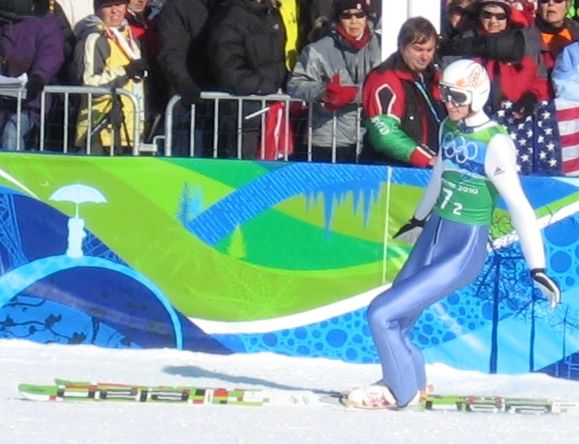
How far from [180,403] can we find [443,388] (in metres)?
1.70

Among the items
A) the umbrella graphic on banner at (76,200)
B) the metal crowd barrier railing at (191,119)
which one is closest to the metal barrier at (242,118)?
the metal crowd barrier railing at (191,119)

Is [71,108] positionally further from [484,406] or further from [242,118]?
[484,406]

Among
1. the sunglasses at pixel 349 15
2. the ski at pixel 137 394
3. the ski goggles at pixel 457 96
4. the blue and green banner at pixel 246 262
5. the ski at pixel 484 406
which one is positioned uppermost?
the sunglasses at pixel 349 15

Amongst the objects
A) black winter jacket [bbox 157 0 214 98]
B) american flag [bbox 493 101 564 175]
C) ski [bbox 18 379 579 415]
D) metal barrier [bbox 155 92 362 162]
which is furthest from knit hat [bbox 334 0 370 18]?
ski [bbox 18 379 579 415]

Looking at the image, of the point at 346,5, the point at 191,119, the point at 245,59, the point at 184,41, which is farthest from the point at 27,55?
the point at 346,5

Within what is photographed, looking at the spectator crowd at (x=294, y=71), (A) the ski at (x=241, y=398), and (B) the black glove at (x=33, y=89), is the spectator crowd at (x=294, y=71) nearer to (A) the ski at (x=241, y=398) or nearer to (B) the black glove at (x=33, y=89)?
(B) the black glove at (x=33, y=89)

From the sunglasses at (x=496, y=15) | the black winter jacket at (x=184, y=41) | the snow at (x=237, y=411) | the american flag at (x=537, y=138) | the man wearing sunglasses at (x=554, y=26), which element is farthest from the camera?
the man wearing sunglasses at (x=554, y=26)

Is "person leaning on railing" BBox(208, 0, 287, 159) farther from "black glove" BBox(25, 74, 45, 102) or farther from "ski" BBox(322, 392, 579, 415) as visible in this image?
"ski" BBox(322, 392, 579, 415)

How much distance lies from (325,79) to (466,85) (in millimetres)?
2199

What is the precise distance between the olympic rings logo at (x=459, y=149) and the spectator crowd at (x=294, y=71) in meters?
1.41

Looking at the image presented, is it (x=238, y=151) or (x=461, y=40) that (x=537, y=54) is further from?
(x=238, y=151)

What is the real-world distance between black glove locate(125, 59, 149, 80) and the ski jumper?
2898 mm

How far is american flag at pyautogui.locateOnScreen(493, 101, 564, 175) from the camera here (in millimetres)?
10508

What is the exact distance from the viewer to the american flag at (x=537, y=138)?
10.5 meters
